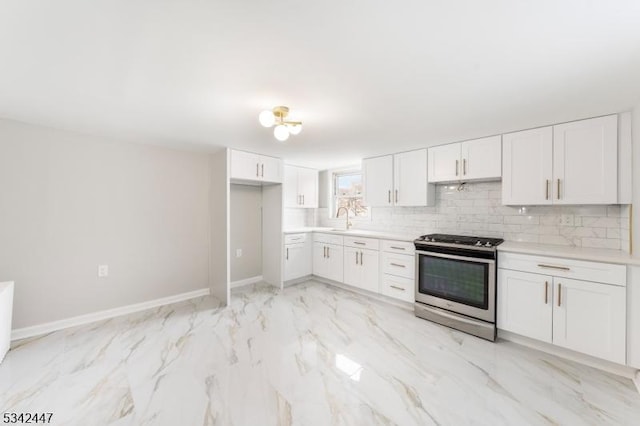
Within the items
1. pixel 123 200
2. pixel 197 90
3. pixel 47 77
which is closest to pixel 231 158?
pixel 123 200

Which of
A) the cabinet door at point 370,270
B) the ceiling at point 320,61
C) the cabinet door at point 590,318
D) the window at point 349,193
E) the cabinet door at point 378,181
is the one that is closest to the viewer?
the ceiling at point 320,61

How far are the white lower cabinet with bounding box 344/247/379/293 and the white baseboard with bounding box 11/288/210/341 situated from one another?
7.57 ft

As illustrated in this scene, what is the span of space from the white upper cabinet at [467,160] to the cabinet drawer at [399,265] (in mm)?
1113

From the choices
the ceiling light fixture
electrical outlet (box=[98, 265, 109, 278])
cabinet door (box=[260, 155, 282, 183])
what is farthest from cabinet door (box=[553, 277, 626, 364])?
electrical outlet (box=[98, 265, 109, 278])

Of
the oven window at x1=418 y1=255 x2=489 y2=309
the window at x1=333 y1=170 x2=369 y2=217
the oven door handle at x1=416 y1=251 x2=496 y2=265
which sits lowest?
the oven window at x1=418 y1=255 x2=489 y2=309

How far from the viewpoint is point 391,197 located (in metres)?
3.79

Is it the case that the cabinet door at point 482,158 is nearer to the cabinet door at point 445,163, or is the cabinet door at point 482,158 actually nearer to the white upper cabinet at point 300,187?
the cabinet door at point 445,163

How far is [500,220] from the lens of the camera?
10.2 ft

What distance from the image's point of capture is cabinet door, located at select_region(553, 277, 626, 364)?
2010 mm

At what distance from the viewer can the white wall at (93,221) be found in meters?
2.61

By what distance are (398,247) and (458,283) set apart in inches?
32.7

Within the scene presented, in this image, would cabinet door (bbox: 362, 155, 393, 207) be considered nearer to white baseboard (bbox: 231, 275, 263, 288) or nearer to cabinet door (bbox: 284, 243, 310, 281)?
cabinet door (bbox: 284, 243, 310, 281)

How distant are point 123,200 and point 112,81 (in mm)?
1982

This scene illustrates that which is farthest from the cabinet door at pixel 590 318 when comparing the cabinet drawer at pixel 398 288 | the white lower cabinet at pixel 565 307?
the cabinet drawer at pixel 398 288
